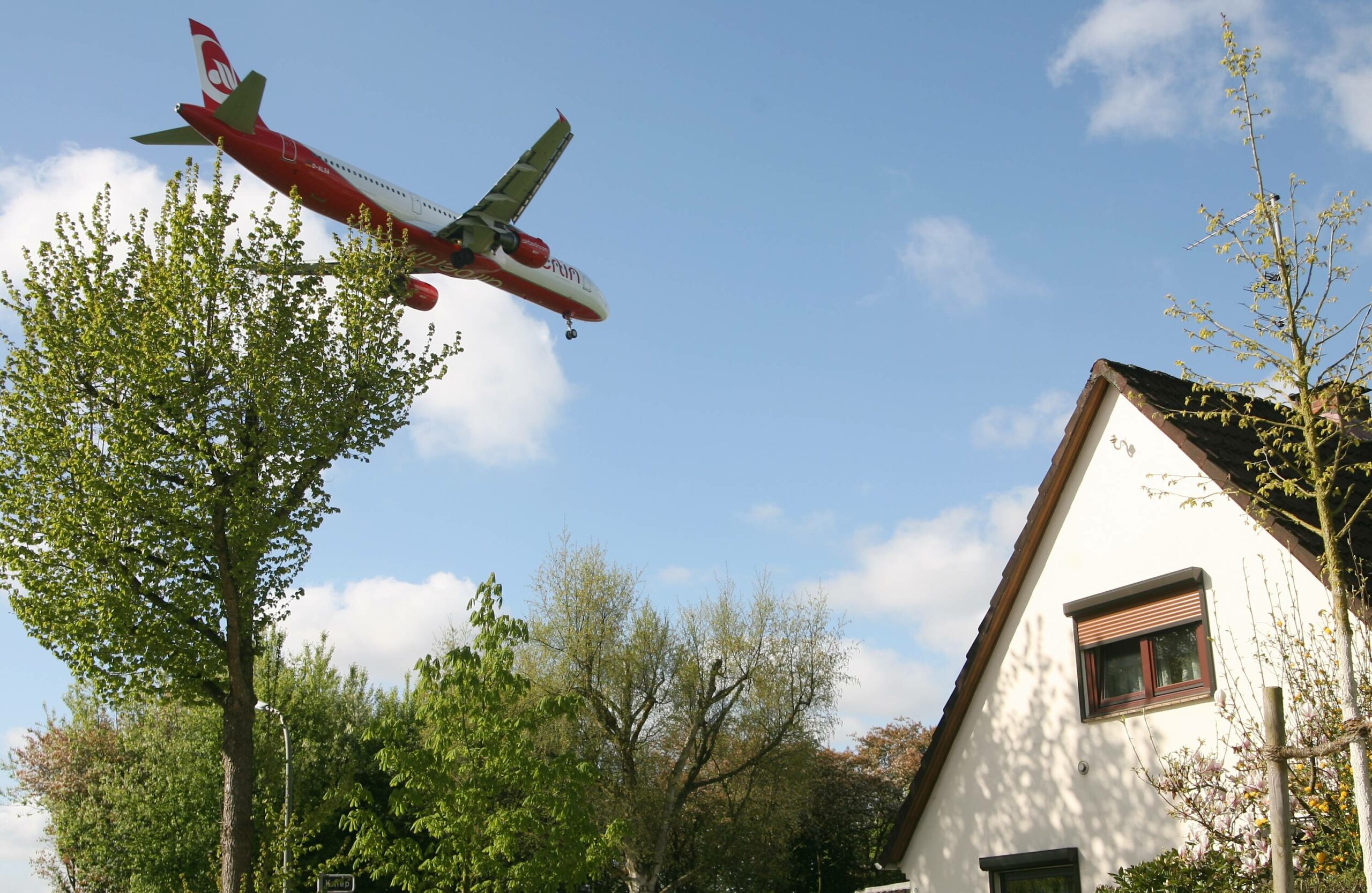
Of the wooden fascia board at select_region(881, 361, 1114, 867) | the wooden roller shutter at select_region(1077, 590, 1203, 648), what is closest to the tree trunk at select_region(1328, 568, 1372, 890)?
the wooden roller shutter at select_region(1077, 590, 1203, 648)

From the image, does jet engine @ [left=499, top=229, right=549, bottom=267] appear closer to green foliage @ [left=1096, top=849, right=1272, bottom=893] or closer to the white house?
the white house

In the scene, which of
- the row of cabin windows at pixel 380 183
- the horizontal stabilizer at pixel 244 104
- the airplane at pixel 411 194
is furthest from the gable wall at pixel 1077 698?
the row of cabin windows at pixel 380 183

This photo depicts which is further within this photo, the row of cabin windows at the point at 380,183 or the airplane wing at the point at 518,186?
the airplane wing at the point at 518,186

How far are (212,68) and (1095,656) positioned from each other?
3268 centimetres

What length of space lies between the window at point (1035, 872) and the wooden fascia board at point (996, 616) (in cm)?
102

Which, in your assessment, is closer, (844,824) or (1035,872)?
(1035,872)

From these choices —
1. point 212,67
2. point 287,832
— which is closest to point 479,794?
point 287,832

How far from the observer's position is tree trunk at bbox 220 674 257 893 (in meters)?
15.3

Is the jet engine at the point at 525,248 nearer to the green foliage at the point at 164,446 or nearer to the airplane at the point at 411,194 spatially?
the airplane at the point at 411,194

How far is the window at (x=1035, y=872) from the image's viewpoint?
10039 millimetres

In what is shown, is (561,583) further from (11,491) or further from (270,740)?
(11,491)

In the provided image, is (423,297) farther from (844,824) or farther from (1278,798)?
(1278,798)

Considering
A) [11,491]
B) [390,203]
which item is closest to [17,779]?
[390,203]

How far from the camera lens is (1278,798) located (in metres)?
5.37
